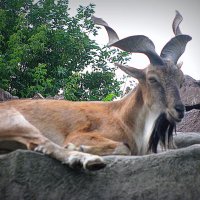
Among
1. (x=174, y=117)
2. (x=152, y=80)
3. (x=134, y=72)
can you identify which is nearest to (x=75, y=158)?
(x=174, y=117)

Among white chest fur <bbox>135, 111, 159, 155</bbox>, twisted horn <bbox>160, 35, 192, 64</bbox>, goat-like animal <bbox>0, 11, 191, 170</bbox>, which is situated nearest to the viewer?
goat-like animal <bbox>0, 11, 191, 170</bbox>

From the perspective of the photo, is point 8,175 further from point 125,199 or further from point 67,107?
point 67,107

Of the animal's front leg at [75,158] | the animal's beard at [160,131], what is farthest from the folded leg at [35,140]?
the animal's beard at [160,131]

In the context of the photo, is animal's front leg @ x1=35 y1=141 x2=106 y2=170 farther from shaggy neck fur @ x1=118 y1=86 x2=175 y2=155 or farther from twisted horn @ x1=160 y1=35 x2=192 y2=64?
twisted horn @ x1=160 y1=35 x2=192 y2=64

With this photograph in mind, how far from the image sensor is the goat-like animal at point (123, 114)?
5.54 m

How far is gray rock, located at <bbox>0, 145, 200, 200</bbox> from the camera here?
3984mm

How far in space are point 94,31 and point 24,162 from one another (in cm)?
1334

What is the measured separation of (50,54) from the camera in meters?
16.6

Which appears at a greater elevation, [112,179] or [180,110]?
[180,110]

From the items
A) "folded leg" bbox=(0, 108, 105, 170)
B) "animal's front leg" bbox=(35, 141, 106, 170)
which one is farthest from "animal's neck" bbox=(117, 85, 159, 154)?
"animal's front leg" bbox=(35, 141, 106, 170)

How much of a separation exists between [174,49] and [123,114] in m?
1.01

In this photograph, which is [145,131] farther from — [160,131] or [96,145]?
[96,145]

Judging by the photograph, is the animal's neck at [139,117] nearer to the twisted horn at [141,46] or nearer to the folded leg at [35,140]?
the twisted horn at [141,46]

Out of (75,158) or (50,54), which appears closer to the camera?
(75,158)
